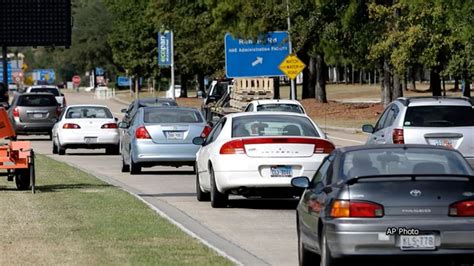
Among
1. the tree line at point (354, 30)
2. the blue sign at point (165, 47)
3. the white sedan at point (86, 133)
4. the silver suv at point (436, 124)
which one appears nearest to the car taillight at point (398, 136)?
the silver suv at point (436, 124)

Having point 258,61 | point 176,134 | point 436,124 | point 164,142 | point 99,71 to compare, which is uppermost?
point 258,61

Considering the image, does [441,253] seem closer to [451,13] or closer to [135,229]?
[135,229]

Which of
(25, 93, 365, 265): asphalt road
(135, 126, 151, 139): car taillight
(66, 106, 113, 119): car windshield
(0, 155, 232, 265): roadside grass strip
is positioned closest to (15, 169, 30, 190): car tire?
(0, 155, 232, 265): roadside grass strip

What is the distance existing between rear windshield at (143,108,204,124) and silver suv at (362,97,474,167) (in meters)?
6.70

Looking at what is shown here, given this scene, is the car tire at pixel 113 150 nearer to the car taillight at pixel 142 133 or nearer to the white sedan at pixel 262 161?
the car taillight at pixel 142 133

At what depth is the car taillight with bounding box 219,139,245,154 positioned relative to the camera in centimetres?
1994

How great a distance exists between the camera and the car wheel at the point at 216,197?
2030cm

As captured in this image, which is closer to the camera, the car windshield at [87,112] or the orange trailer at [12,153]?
the orange trailer at [12,153]

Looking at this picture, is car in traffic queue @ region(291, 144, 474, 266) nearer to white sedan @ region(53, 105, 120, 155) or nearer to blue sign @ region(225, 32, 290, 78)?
white sedan @ region(53, 105, 120, 155)

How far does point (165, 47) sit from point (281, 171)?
227 feet

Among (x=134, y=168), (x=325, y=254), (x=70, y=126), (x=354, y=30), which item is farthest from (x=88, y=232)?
(x=354, y=30)

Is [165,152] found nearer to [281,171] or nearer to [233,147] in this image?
[233,147]

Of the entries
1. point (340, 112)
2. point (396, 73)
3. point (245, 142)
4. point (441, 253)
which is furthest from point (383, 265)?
point (340, 112)

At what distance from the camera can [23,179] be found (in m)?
23.4
